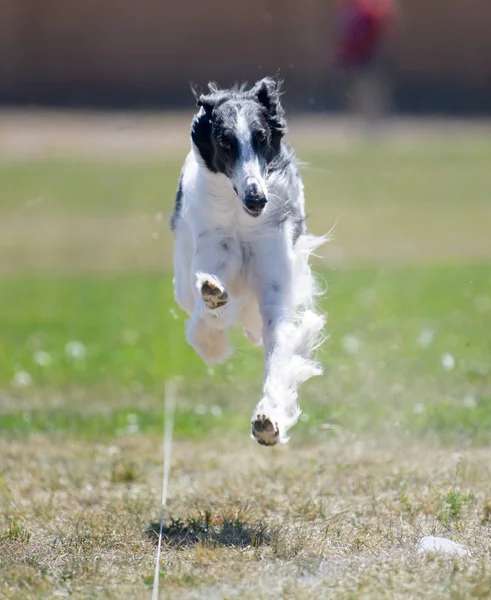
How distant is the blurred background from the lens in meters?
10.1

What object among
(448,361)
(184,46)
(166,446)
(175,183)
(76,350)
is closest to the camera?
(166,446)

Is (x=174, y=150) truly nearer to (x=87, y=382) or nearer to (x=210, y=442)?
(x=87, y=382)

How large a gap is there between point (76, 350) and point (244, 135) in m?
6.49

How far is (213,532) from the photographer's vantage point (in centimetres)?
559

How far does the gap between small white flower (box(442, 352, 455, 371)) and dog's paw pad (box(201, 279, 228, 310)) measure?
3.28 m

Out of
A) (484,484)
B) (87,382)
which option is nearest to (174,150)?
(87,382)

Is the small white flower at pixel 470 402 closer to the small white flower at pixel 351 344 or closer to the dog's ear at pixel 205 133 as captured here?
the small white flower at pixel 351 344

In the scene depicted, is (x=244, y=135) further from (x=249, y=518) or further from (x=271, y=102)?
(x=249, y=518)

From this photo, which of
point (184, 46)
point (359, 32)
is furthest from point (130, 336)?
point (184, 46)

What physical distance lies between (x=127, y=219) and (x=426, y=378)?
12.2 metres

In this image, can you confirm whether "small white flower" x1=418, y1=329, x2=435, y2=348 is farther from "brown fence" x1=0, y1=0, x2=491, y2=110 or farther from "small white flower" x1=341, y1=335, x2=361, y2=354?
"brown fence" x1=0, y1=0, x2=491, y2=110

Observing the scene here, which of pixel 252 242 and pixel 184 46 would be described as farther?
pixel 184 46

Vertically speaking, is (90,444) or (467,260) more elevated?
(467,260)

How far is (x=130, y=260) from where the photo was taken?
58.6ft
